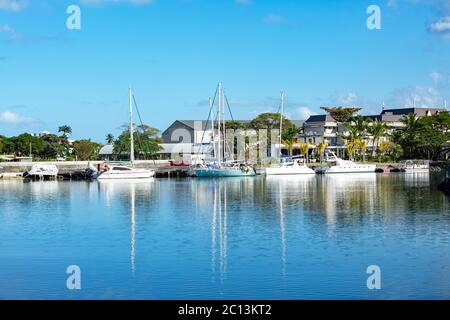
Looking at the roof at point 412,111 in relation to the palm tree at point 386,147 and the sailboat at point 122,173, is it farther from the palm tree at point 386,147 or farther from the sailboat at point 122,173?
the sailboat at point 122,173

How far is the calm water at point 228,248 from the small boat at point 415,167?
214ft

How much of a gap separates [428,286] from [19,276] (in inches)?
581

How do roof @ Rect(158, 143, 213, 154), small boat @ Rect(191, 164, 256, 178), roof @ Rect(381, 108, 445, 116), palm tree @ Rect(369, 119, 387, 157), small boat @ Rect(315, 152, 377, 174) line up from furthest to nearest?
roof @ Rect(381, 108, 445, 116) < roof @ Rect(158, 143, 213, 154) < palm tree @ Rect(369, 119, 387, 157) < small boat @ Rect(315, 152, 377, 174) < small boat @ Rect(191, 164, 256, 178)

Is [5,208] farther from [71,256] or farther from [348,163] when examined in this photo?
[348,163]

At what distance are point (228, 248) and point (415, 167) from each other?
94.8 meters

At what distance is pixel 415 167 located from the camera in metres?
121

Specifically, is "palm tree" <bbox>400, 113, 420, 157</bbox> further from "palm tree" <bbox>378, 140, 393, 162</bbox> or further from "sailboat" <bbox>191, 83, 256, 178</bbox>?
"sailboat" <bbox>191, 83, 256, 178</bbox>

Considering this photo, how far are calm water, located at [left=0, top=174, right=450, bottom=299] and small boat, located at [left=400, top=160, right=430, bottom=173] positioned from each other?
65346 mm

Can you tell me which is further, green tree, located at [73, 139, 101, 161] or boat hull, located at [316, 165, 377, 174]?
green tree, located at [73, 139, 101, 161]

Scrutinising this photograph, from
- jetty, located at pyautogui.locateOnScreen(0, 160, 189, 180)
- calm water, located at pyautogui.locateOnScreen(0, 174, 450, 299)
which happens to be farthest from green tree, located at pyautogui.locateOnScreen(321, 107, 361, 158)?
calm water, located at pyautogui.locateOnScreen(0, 174, 450, 299)

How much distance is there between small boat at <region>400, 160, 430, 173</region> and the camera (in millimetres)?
120125

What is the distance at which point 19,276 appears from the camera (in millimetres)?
25828

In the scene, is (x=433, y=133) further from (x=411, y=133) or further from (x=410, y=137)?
(x=410, y=137)
